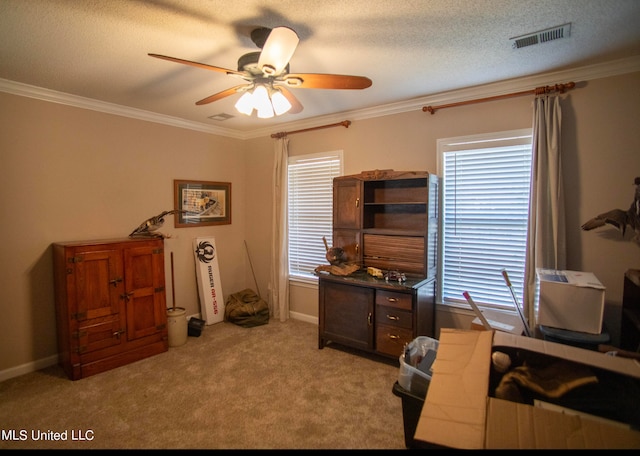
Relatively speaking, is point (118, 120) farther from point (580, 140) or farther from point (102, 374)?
point (580, 140)

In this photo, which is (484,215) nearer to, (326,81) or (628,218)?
(628,218)

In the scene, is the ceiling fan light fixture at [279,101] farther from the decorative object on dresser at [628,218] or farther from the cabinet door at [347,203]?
the decorative object on dresser at [628,218]

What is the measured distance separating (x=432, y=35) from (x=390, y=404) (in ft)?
8.64

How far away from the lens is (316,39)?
6.86 ft

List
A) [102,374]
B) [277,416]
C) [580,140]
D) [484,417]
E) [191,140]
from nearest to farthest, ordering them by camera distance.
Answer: [484,417], [277,416], [580,140], [102,374], [191,140]

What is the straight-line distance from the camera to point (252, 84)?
7.00ft

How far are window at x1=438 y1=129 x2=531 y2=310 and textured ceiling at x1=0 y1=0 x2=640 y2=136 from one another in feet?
1.97

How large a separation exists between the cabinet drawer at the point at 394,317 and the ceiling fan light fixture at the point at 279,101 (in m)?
1.92

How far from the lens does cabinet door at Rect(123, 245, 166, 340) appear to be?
310 centimetres

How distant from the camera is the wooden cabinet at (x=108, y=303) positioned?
2.78 meters

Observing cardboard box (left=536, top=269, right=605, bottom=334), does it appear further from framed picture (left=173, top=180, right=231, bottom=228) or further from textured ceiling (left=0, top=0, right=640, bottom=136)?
framed picture (left=173, top=180, right=231, bottom=228)
